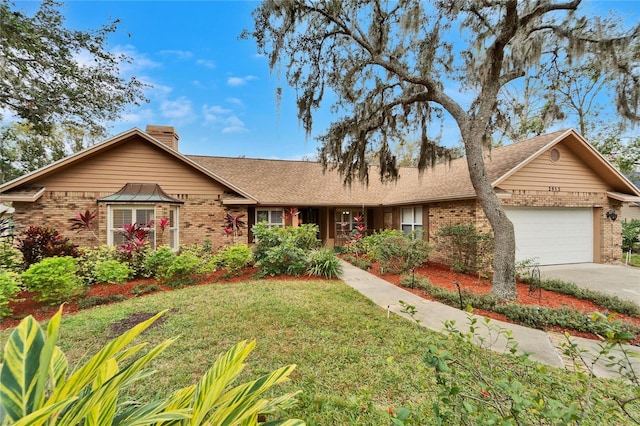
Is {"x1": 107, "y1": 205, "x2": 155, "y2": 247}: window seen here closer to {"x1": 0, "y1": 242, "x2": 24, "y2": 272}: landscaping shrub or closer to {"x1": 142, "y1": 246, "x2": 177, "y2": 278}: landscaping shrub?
{"x1": 142, "y1": 246, "x2": 177, "y2": 278}: landscaping shrub

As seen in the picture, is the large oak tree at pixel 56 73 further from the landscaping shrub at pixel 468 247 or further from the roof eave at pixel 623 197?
the roof eave at pixel 623 197

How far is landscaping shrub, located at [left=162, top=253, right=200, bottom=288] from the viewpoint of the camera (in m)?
7.17

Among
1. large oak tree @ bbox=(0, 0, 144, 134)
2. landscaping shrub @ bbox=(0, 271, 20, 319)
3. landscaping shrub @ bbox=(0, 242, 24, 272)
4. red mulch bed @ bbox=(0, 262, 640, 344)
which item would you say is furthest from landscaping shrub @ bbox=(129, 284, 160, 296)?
large oak tree @ bbox=(0, 0, 144, 134)

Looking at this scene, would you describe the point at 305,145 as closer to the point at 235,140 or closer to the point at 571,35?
the point at 571,35

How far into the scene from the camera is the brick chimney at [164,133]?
11406mm

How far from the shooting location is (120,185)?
9.18m

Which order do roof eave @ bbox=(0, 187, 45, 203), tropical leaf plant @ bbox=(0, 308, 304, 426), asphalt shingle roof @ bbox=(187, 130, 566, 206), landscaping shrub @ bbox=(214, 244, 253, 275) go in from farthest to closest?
asphalt shingle roof @ bbox=(187, 130, 566, 206) < landscaping shrub @ bbox=(214, 244, 253, 275) < roof eave @ bbox=(0, 187, 45, 203) < tropical leaf plant @ bbox=(0, 308, 304, 426)

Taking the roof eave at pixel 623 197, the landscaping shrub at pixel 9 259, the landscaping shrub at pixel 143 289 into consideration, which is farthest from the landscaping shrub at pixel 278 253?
the roof eave at pixel 623 197

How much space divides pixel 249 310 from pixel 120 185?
7.32m

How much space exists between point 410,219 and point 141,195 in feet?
35.7

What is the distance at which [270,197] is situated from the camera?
12.6m

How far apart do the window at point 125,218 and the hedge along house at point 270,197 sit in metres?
0.03

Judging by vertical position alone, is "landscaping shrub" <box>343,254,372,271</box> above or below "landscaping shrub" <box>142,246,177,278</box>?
below

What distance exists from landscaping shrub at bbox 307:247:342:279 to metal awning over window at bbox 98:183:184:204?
5.04 m
